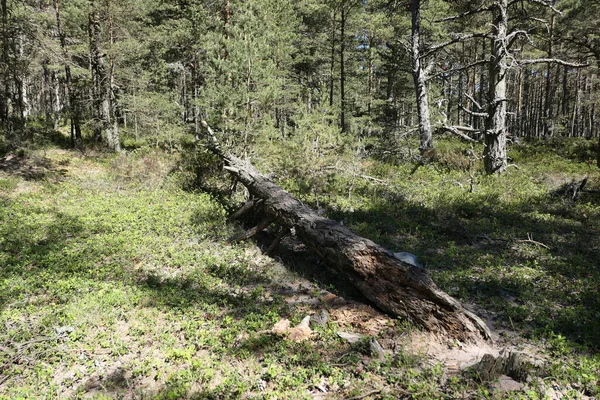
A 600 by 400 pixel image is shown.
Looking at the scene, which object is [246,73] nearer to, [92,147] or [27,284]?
[27,284]

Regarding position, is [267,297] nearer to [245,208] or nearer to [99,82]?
[245,208]

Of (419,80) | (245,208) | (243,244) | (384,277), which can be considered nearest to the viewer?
(384,277)

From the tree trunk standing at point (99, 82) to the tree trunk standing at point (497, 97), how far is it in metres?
16.7

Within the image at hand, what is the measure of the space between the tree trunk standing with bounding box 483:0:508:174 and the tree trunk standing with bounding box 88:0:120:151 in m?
16.7

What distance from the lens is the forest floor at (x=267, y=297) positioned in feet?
12.5

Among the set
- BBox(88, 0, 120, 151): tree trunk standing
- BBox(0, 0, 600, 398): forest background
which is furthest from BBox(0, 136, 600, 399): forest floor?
BBox(88, 0, 120, 151): tree trunk standing

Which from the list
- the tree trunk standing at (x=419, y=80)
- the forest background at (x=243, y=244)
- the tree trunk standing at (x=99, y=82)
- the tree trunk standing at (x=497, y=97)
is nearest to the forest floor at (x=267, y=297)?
the forest background at (x=243, y=244)

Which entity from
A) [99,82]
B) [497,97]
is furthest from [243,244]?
[99,82]

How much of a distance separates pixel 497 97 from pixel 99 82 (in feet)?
58.2

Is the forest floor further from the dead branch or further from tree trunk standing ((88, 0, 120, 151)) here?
tree trunk standing ((88, 0, 120, 151))

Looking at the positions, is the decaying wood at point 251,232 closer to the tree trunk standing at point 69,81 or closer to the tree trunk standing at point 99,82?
the tree trunk standing at point 99,82

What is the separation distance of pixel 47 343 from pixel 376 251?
4800mm

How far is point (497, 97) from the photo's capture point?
11.5 metres

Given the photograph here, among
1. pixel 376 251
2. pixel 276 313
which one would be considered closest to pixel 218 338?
pixel 276 313
